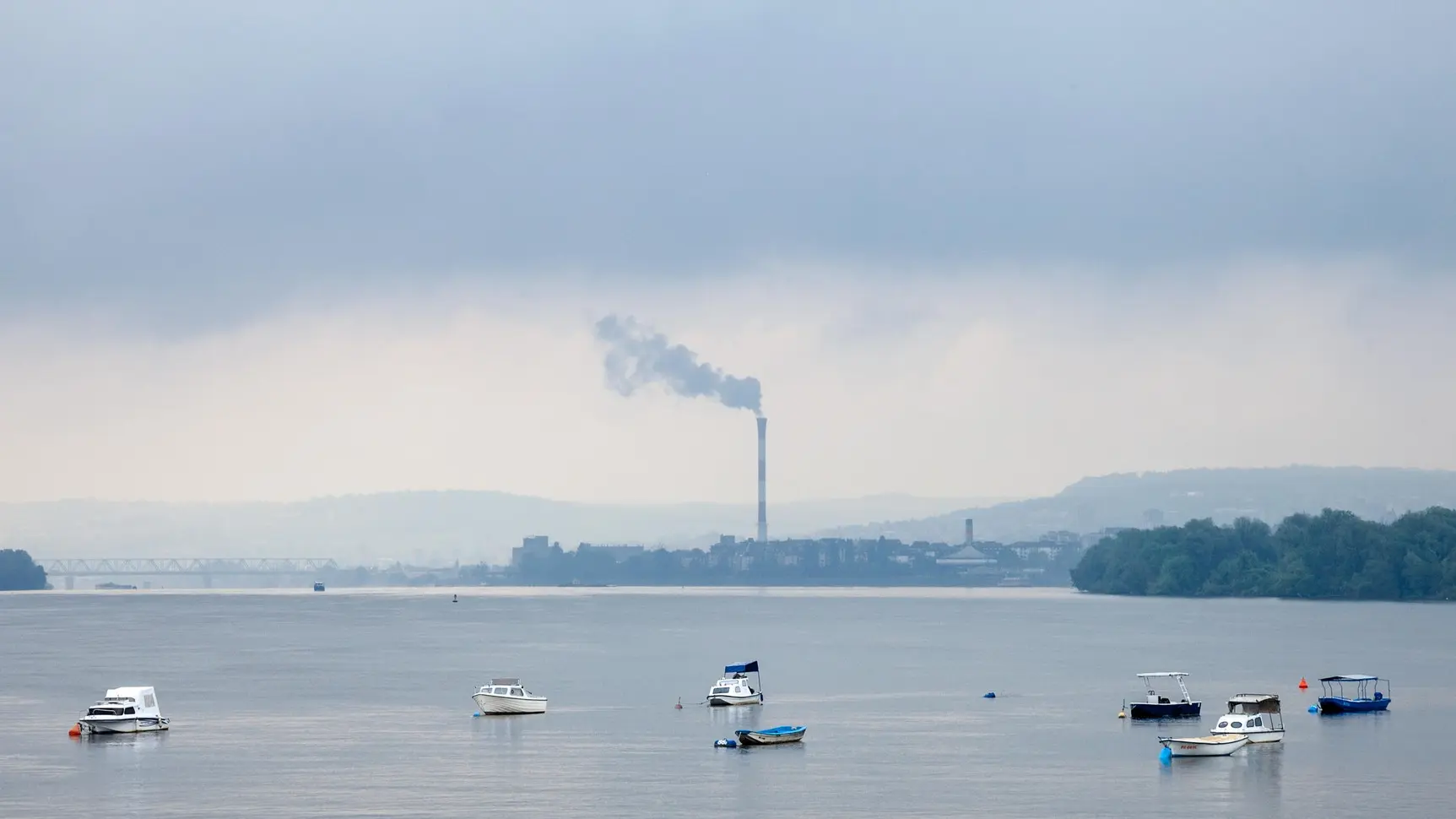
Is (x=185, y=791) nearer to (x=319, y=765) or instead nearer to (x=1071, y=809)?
(x=319, y=765)

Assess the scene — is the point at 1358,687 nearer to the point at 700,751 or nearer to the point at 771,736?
the point at 771,736

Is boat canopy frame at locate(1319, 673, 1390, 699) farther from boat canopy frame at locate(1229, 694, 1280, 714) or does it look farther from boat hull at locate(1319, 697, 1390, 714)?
boat canopy frame at locate(1229, 694, 1280, 714)

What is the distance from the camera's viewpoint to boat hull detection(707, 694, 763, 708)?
121 meters

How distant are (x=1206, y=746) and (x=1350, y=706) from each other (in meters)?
27.1

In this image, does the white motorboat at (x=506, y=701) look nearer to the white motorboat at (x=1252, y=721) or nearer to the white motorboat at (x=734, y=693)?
the white motorboat at (x=734, y=693)

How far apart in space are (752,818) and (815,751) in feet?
70.9

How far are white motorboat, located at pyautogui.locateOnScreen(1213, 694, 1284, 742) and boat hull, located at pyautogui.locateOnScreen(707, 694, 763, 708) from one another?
3190 cm

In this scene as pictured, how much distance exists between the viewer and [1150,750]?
9525cm

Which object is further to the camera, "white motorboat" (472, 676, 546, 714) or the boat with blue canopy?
"white motorboat" (472, 676, 546, 714)

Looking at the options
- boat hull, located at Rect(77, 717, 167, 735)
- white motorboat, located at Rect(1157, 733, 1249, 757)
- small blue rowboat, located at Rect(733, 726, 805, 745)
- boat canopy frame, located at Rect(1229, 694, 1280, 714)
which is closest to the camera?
white motorboat, located at Rect(1157, 733, 1249, 757)

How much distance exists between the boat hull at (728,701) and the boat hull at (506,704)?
36.6ft

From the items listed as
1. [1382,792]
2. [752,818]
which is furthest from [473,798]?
[1382,792]

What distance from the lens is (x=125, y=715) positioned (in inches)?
4168

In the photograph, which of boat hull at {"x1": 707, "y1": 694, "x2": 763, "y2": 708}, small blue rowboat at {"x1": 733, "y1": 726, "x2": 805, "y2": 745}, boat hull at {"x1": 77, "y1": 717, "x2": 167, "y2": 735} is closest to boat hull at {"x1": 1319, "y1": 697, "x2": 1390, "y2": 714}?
boat hull at {"x1": 707, "y1": 694, "x2": 763, "y2": 708}
